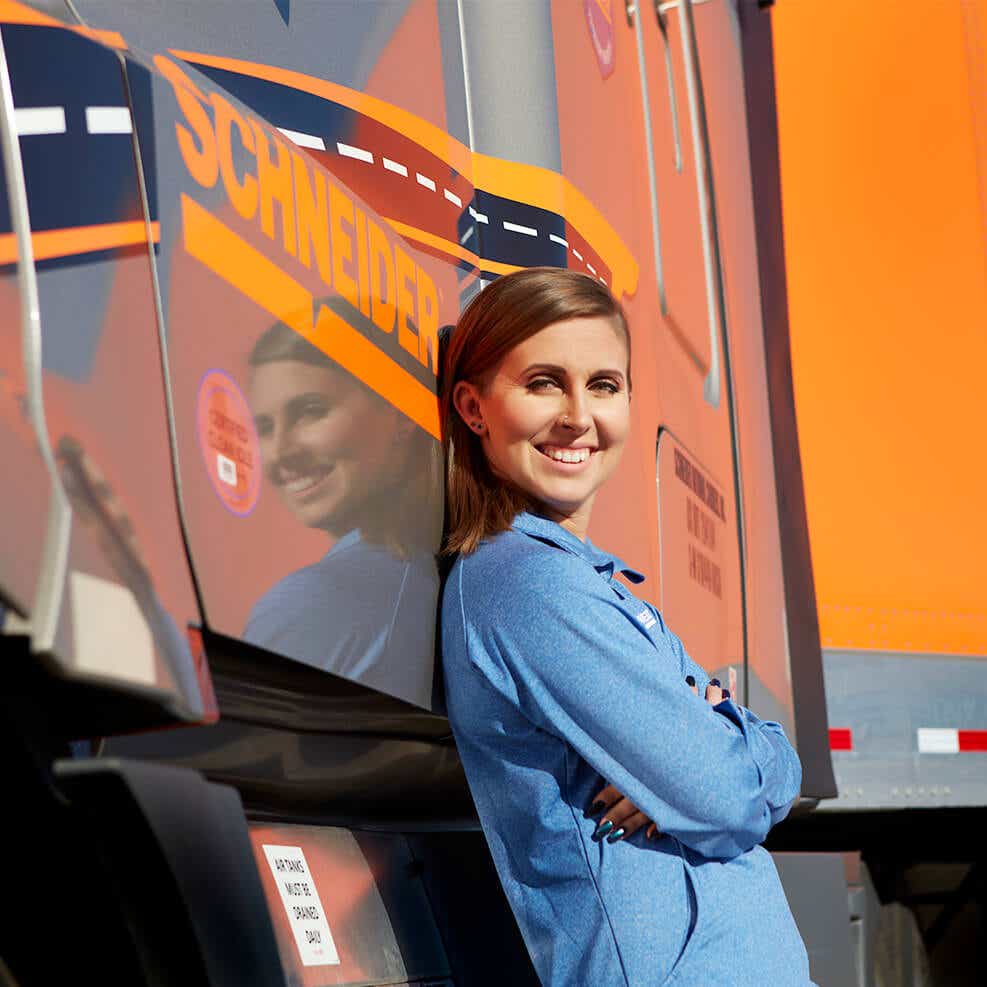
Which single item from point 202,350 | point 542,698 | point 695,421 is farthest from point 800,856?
point 202,350

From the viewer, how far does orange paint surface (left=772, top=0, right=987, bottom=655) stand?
11.4 feet

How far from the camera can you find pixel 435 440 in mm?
1933

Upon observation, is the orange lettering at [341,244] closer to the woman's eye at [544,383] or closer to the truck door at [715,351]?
the woman's eye at [544,383]

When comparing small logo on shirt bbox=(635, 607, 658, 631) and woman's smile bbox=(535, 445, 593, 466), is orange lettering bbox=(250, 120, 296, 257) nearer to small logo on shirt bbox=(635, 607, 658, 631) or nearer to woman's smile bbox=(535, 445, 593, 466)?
woman's smile bbox=(535, 445, 593, 466)

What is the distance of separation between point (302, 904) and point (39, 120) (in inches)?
35.8

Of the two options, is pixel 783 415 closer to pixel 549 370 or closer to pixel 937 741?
pixel 937 741

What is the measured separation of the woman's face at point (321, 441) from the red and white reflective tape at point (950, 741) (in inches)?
83.7

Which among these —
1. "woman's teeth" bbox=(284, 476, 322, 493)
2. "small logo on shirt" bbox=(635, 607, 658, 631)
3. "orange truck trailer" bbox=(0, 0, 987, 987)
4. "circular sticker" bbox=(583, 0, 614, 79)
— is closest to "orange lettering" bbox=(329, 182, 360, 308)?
"orange truck trailer" bbox=(0, 0, 987, 987)

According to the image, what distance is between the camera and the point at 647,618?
2.03 meters

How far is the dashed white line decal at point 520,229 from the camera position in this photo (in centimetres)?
209

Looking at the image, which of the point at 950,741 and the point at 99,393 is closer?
the point at 99,393

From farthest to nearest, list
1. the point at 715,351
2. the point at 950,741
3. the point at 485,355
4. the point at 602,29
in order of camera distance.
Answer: the point at 950,741 < the point at 715,351 < the point at 602,29 < the point at 485,355

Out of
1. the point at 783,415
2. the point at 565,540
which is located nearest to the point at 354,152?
the point at 565,540

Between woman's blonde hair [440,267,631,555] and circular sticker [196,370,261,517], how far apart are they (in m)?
0.55
